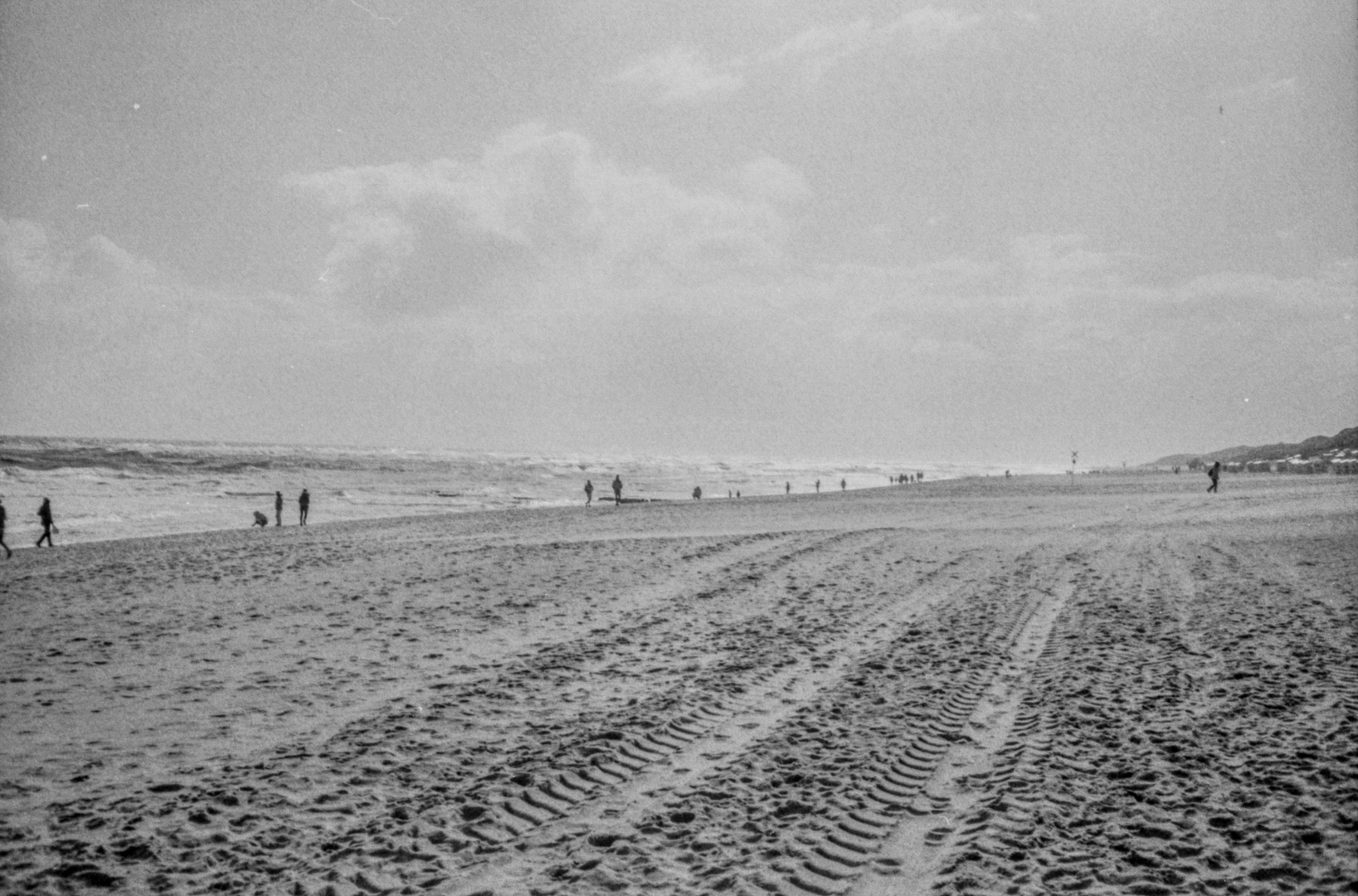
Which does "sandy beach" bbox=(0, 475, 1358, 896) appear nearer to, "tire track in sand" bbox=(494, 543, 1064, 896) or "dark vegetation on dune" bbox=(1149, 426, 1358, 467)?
"tire track in sand" bbox=(494, 543, 1064, 896)

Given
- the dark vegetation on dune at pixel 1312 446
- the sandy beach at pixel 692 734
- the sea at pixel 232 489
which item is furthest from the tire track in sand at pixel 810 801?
the dark vegetation on dune at pixel 1312 446

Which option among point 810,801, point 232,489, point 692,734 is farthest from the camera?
point 232,489

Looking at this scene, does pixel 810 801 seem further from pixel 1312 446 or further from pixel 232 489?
pixel 1312 446

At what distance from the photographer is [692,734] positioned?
5875mm

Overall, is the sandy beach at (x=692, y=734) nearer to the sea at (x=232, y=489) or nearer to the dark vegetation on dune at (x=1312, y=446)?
the sea at (x=232, y=489)

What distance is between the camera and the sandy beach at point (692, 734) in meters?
3.91

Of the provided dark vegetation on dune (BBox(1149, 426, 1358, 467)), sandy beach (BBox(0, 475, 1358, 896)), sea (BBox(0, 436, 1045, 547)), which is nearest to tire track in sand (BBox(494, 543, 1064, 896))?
sandy beach (BBox(0, 475, 1358, 896))

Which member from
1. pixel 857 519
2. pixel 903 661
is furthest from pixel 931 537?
pixel 903 661

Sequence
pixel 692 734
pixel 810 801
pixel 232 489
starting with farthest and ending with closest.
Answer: pixel 232 489, pixel 692 734, pixel 810 801

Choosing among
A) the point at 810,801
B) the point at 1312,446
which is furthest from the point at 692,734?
the point at 1312,446

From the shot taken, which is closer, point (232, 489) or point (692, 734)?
point (692, 734)

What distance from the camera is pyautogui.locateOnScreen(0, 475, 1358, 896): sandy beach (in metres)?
3.91

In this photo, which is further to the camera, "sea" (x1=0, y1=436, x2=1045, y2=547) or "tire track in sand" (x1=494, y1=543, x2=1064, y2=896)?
"sea" (x1=0, y1=436, x2=1045, y2=547)

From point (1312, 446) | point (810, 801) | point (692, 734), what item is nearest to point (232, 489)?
point (692, 734)
